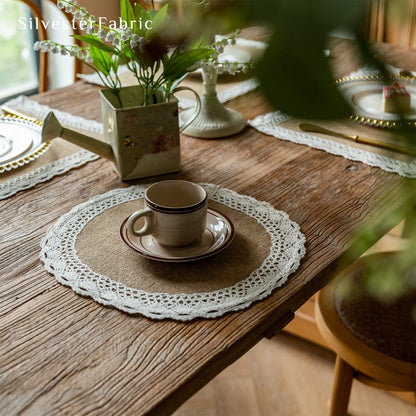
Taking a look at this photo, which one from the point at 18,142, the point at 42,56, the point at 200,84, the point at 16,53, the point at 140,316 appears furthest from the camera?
the point at 16,53

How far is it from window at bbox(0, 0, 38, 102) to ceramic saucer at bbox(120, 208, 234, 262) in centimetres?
201

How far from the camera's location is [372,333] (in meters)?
1.12

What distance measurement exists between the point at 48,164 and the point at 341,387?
2.79ft

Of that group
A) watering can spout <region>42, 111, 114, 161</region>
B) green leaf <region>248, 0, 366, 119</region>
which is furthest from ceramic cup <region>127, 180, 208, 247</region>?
green leaf <region>248, 0, 366, 119</region>

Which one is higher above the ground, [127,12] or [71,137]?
[127,12]

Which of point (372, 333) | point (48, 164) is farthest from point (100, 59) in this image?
point (372, 333)

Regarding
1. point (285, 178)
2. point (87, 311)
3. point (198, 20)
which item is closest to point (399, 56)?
point (285, 178)

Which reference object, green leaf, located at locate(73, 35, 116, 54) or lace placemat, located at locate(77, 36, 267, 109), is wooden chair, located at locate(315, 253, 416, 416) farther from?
green leaf, located at locate(73, 35, 116, 54)

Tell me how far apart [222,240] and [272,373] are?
3.92ft

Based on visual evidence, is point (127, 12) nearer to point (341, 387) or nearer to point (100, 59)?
point (100, 59)

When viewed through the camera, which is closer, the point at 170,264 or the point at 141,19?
the point at 170,264

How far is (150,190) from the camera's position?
0.83m

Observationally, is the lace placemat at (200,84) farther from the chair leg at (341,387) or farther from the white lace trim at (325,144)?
the chair leg at (341,387)

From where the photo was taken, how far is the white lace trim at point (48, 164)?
3.29ft
